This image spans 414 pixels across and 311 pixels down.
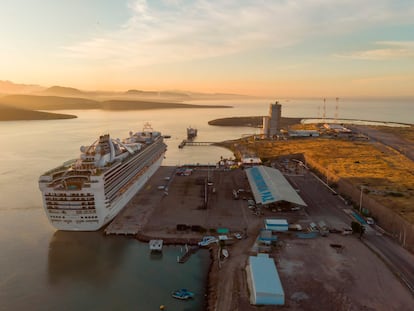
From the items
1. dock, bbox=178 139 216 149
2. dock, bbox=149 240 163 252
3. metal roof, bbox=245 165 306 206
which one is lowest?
dock, bbox=149 240 163 252

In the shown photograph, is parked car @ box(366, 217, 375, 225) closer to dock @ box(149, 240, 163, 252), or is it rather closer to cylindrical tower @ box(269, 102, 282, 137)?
dock @ box(149, 240, 163, 252)

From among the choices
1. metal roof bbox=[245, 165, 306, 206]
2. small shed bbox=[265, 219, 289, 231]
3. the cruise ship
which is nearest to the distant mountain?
the cruise ship

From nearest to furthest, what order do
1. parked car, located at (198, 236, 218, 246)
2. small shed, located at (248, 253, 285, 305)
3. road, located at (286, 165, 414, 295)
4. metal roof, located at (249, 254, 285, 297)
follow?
small shed, located at (248, 253, 285, 305), metal roof, located at (249, 254, 285, 297), road, located at (286, 165, 414, 295), parked car, located at (198, 236, 218, 246)

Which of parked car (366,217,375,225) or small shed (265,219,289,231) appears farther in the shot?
parked car (366,217,375,225)

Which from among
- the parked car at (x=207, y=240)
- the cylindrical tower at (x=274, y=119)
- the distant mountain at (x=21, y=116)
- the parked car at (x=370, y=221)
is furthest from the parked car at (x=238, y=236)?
the distant mountain at (x=21, y=116)

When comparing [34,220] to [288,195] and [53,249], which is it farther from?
[288,195]

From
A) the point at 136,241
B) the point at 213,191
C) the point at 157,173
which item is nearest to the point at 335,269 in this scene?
the point at 136,241

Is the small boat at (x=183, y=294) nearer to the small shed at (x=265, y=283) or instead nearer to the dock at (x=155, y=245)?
the small shed at (x=265, y=283)

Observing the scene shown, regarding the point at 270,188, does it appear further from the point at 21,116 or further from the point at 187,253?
the point at 21,116
